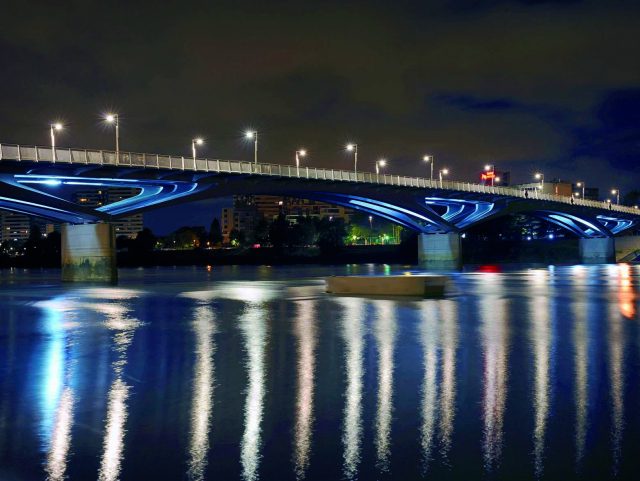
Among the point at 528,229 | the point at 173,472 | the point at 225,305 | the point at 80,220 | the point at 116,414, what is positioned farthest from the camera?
the point at 528,229

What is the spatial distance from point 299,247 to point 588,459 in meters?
162

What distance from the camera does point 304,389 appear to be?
36.0 ft

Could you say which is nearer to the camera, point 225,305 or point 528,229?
point 225,305

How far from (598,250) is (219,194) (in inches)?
3277

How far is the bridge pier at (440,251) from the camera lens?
88375 millimetres

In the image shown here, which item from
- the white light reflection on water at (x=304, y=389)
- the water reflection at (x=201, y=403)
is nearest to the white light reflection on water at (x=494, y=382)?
the white light reflection on water at (x=304, y=389)

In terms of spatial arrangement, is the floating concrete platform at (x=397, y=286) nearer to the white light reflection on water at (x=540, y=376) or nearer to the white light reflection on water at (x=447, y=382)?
the white light reflection on water at (x=540, y=376)

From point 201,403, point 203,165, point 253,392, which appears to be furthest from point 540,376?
point 203,165

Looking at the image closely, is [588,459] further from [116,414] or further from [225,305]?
[225,305]

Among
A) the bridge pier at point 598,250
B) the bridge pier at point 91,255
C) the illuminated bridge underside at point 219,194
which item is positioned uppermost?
the illuminated bridge underside at point 219,194

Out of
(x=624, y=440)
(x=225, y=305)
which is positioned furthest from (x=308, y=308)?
(x=624, y=440)

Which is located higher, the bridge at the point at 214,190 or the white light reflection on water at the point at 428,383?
the bridge at the point at 214,190

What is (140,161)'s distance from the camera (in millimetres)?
53250

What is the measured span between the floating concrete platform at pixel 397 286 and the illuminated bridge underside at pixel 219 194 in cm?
2541
